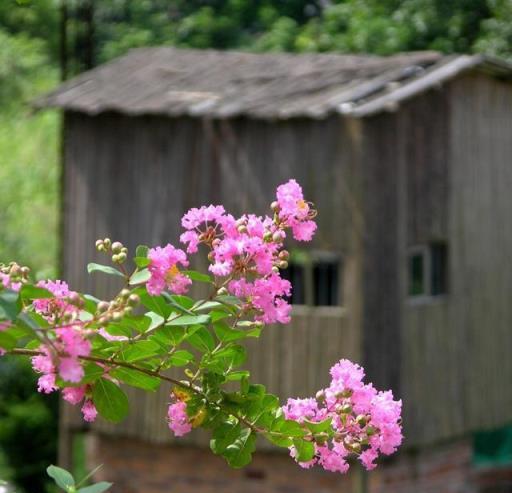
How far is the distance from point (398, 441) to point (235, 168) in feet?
36.7

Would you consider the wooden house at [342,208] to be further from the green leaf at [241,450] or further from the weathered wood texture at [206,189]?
the green leaf at [241,450]

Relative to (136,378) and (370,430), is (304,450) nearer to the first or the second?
(370,430)

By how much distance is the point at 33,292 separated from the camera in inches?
95.2

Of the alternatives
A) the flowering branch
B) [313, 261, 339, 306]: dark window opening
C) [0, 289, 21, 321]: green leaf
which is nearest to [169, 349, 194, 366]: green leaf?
the flowering branch

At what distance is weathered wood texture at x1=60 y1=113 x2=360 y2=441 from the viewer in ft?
43.9

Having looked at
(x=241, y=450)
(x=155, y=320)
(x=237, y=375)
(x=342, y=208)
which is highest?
(x=342, y=208)

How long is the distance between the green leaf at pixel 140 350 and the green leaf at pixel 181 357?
0.14 ft

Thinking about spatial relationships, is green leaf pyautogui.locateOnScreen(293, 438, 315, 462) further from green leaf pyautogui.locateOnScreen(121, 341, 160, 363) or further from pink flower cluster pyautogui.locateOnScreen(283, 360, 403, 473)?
green leaf pyautogui.locateOnScreen(121, 341, 160, 363)

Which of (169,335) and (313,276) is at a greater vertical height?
(169,335)

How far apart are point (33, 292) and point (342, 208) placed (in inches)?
433

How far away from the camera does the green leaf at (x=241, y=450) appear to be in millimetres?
2756

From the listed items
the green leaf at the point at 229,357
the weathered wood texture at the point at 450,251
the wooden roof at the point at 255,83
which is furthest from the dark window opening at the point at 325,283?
the green leaf at the point at 229,357

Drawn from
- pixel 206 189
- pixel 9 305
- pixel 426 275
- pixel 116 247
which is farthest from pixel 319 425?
pixel 426 275

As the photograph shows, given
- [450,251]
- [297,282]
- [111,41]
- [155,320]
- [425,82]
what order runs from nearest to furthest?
[155,320] → [425,82] → [297,282] → [450,251] → [111,41]
